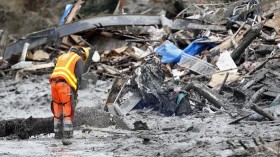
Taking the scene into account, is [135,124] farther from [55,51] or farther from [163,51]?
[55,51]

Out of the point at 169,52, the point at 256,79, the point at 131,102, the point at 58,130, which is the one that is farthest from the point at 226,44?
the point at 58,130

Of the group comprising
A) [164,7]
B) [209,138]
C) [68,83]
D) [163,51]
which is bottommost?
[209,138]

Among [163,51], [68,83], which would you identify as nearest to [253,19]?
[163,51]

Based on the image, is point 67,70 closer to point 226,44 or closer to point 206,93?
point 206,93

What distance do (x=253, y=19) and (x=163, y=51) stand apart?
2655mm

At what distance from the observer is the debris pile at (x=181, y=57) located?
1059 centimetres

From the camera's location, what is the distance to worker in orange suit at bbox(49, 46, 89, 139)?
924 cm

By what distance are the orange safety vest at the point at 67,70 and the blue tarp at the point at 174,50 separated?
4.78 meters

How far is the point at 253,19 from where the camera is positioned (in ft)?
49.3

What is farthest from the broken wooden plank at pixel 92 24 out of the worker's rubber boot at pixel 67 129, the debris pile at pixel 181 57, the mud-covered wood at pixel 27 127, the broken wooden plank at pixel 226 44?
the worker's rubber boot at pixel 67 129

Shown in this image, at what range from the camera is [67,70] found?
933 cm

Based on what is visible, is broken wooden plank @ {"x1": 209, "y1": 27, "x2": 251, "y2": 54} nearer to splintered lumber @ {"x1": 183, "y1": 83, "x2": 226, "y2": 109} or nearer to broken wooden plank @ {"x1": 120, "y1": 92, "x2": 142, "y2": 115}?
splintered lumber @ {"x1": 183, "y1": 83, "x2": 226, "y2": 109}

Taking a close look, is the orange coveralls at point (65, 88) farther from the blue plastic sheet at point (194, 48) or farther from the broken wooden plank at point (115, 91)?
the blue plastic sheet at point (194, 48)

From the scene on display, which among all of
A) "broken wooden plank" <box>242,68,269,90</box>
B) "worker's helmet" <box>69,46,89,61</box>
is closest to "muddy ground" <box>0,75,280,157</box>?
"worker's helmet" <box>69,46,89,61</box>
